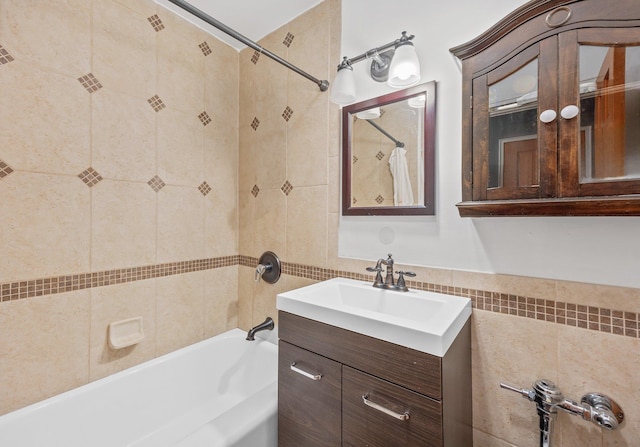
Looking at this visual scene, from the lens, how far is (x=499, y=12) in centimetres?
102

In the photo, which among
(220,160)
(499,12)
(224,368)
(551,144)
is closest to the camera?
(551,144)

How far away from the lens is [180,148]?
5.51 ft

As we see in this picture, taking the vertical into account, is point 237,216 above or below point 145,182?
below

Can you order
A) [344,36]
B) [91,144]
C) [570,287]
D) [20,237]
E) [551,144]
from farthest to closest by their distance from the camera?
[344,36] < [91,144] < [20,237] < [570,287] < [551,144]

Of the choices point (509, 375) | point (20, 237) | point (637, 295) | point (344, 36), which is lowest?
point (509, 375)

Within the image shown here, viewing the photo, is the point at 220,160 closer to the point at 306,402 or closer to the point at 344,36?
the point at 344,36

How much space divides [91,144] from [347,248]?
1.33 m

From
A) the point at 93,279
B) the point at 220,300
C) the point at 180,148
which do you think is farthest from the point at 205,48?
the point at 220,300

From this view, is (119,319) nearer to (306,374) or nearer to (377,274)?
(306,374)

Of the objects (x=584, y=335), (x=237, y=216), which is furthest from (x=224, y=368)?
(x=584, y=335)

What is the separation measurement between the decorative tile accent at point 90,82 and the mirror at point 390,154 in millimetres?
1197

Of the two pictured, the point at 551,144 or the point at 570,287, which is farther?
the point at 570,287

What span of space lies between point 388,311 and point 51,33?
1.88m

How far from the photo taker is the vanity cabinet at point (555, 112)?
0.71 meters
